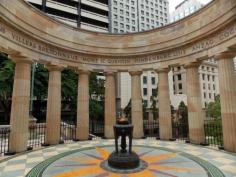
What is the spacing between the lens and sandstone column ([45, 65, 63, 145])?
1305 centimetres

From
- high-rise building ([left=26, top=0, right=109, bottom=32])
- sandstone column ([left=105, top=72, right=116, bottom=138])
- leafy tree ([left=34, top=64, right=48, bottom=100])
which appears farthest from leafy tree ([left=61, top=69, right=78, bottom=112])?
high-rise building ([left=26, top=0, right=109, bottom=32])

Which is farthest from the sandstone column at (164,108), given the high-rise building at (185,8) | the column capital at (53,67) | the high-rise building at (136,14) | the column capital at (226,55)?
the high-rise building at (185,8)

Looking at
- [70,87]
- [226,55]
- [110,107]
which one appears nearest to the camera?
[226,55]

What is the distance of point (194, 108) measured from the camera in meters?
13.0

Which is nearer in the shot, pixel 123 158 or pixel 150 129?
pixel 123 158

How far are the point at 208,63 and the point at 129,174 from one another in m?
72.3

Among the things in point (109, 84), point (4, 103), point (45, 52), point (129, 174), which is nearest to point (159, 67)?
point (109, 84)

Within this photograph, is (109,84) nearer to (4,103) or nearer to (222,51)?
(222,51)

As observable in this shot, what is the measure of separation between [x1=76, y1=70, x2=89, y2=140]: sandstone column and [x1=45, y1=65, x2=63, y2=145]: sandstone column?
186cm

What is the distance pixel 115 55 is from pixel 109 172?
35.6 ft

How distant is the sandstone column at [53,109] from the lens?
13047 mm

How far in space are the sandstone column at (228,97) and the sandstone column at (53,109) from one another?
11.1 meters

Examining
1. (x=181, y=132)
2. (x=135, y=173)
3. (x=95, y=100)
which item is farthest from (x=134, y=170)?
(x=95, y=100)

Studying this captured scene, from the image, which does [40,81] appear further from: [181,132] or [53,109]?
[181,132]
